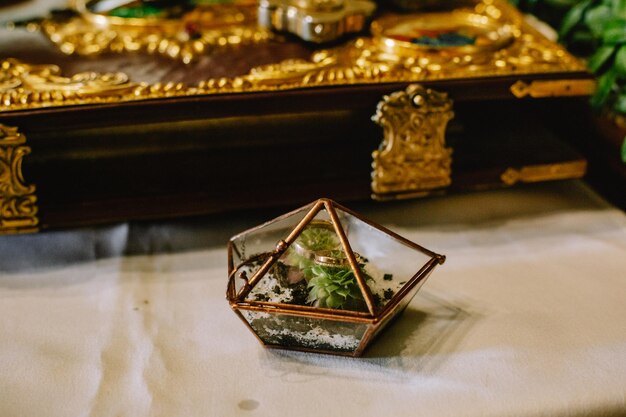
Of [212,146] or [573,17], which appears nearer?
[212,146]

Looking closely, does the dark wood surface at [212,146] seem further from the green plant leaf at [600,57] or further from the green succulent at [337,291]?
the green succulent at [337,291]

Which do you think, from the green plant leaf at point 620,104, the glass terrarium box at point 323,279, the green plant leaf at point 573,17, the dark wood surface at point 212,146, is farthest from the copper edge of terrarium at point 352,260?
the green plant leaf at point 573,17

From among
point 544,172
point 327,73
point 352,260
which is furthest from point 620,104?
point 352,260

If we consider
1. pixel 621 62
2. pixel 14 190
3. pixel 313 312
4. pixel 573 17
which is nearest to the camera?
pixel 313 312

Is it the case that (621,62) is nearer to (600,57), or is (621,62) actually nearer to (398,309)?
(600,57)

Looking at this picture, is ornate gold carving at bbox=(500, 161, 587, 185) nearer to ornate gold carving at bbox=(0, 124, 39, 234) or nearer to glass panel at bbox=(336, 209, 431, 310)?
glass panel at bbox=(336, 209, 431, 310)

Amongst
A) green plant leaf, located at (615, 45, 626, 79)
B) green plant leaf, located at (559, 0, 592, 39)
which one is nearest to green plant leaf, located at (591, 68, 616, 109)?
green plant leaf, located at (615, 45, 626, 79)
